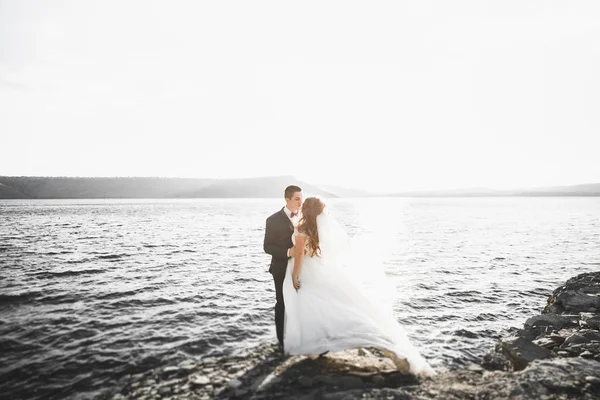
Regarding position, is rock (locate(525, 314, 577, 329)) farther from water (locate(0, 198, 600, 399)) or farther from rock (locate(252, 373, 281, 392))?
rock (locate(252, 373, 281, 392))

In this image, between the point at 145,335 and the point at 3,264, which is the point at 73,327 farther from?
the point at 3,264

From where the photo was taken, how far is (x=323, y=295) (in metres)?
7.44

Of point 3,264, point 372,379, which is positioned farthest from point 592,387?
point 3,264

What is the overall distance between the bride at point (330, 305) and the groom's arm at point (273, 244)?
0.92 feet

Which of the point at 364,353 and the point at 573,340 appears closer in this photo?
the point at 364,353

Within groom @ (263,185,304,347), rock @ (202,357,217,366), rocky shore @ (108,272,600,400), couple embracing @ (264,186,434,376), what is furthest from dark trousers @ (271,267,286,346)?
rock @ (202,357,217,366)

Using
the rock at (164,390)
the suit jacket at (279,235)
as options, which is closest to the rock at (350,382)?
the suit jacket at (279,235)

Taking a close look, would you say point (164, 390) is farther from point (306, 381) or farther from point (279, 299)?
point (279, 299)

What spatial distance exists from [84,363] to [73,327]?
9.69ft

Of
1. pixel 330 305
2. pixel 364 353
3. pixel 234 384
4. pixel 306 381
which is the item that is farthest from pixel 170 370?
pixel 364 353

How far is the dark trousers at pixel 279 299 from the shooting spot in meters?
7.94

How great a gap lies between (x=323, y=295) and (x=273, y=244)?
166cm

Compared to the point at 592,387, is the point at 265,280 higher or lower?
lower

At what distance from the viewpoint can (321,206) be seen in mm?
7281
